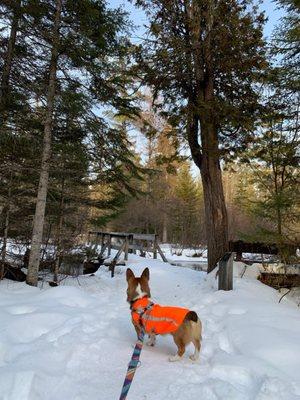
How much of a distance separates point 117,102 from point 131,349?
8.42 m

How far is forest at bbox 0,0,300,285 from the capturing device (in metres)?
10.3

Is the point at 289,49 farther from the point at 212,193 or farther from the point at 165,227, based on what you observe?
the point at 165,227

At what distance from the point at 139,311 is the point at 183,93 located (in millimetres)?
8886

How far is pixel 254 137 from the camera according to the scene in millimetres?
11828

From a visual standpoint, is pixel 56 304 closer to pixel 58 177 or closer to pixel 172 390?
pixel 172 390

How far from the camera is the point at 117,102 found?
39.7 ft

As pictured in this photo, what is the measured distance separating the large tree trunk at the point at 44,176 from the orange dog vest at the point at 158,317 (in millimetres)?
5556

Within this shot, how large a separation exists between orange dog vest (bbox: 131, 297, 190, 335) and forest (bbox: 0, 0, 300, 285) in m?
4.68

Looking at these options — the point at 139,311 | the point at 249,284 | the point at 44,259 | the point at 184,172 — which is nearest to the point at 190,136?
the point at 249,284

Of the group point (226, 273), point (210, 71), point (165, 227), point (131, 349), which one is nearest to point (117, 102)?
point (210, 71)

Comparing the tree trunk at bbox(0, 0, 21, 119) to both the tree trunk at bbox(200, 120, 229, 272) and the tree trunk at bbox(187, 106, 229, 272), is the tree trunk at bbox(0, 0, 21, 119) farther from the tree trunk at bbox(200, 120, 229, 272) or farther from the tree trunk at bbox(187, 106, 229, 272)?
the tree trunk at bbox(200, 120, 229, 272)

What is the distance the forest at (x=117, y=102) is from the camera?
33.9ft

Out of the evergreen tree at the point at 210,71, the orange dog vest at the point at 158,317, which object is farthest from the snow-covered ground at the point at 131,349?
the evergreen tree at the point at 210,71

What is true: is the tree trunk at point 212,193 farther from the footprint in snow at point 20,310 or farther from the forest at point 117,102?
the footprint in snow at point 20,310
